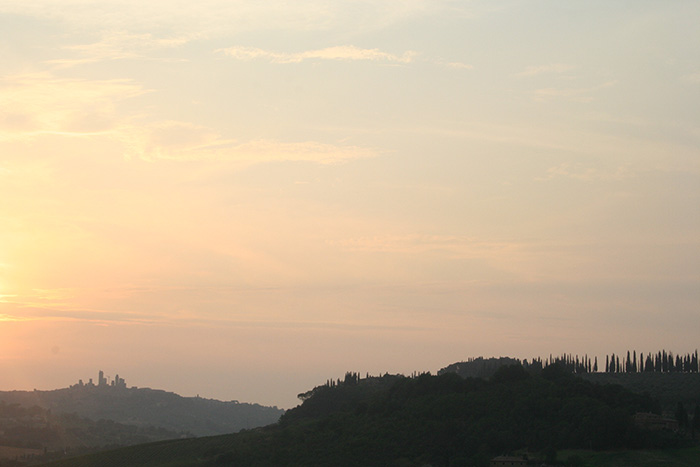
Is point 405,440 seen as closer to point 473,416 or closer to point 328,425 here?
point 473,416

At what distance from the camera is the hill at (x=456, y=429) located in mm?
115938

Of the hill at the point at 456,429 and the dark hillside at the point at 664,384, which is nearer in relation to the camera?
the hill at the point at 456,429

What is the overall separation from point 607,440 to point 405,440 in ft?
105

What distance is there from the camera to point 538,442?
4636 inches

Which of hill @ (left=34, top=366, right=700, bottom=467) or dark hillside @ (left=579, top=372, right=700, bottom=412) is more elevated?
dark hillside @ (left=579, top=372, right=700, bottom=412)

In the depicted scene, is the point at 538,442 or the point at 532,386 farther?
the point at 532,386

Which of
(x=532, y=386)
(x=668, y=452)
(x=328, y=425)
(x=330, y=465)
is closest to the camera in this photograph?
(x=668, y=452)

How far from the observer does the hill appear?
11594cm

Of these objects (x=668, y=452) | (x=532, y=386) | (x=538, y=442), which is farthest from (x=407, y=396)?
(x=668, y=452)

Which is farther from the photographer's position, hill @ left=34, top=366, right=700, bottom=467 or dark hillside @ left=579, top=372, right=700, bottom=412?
dark hillside @ left=579, top=372, right=700, bottom=412

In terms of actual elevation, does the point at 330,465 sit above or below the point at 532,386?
below

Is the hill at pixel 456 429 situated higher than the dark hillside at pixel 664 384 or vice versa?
the dark hillside at pixel 664 384

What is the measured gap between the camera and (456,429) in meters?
129

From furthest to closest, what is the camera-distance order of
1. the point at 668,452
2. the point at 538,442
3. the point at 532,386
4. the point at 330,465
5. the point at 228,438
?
the point at 228,438
the point at 532,386
the point at 330,465
the point at 538,442
the point at 668,452
